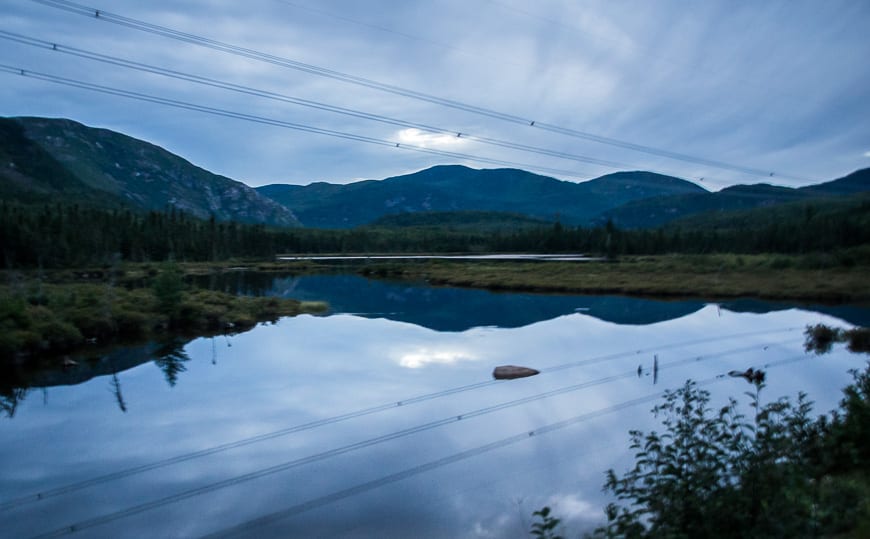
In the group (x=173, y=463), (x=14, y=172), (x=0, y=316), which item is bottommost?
(x=173, y=463)

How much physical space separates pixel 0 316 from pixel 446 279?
5076 centimetres

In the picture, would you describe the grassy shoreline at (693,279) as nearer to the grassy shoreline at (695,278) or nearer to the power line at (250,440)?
the grassy shoreline at (695,278)

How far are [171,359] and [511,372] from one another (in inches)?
606

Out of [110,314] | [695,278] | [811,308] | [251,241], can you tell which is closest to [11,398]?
[110,314]

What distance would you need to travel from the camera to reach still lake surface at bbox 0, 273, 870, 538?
37.1 ft

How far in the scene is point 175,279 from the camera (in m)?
36.5

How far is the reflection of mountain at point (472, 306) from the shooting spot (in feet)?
130

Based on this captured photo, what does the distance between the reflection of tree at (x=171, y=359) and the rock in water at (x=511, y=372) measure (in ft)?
40.4

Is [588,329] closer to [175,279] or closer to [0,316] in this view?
[175,279]

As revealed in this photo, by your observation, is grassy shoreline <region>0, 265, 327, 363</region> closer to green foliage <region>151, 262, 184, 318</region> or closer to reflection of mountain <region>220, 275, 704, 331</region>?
green foliage <region>151, 262, 184, 318</region>

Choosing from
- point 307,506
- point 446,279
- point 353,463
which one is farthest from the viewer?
point 446,279

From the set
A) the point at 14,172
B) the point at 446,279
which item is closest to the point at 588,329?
the point at 446,279

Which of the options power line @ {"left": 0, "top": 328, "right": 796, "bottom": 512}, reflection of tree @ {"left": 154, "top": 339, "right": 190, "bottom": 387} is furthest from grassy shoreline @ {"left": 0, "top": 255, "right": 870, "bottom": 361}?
power line @ {"left": 0, "top": 328, "right": 796, "bottom": 512}

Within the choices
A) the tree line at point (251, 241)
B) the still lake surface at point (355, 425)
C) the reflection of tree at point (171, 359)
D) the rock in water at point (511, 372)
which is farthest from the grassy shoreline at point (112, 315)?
the tree line at point (251, 241)
